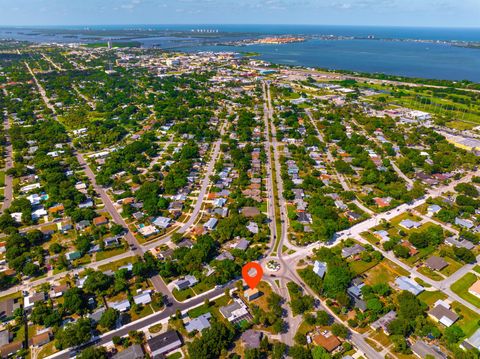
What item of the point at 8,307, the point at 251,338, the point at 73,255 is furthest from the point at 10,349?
the point at 251,338

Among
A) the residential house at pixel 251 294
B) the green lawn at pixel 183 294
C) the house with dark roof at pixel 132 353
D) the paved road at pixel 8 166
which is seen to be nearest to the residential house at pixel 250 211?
the residential house at pixel 251 294

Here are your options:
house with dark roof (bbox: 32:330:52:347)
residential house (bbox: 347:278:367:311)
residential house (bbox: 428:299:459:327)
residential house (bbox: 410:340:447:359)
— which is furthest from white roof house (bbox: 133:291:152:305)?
residential house (bbox: 428:299:459:327)

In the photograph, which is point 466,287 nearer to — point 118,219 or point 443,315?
point 443,315

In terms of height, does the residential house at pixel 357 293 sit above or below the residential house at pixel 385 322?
above

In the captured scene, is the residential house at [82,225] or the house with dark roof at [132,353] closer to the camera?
the house with dark roof at [132,353]

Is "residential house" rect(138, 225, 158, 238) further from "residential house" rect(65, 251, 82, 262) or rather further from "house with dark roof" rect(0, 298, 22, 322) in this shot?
"house with dark roof" rect(0, 298, 22, 322)

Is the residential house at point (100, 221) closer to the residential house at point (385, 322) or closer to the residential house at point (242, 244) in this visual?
the residential house at point (242, 244)

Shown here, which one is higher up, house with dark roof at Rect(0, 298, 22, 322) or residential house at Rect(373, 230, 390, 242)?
residential house at Rect(373, 230, 390, 242)
